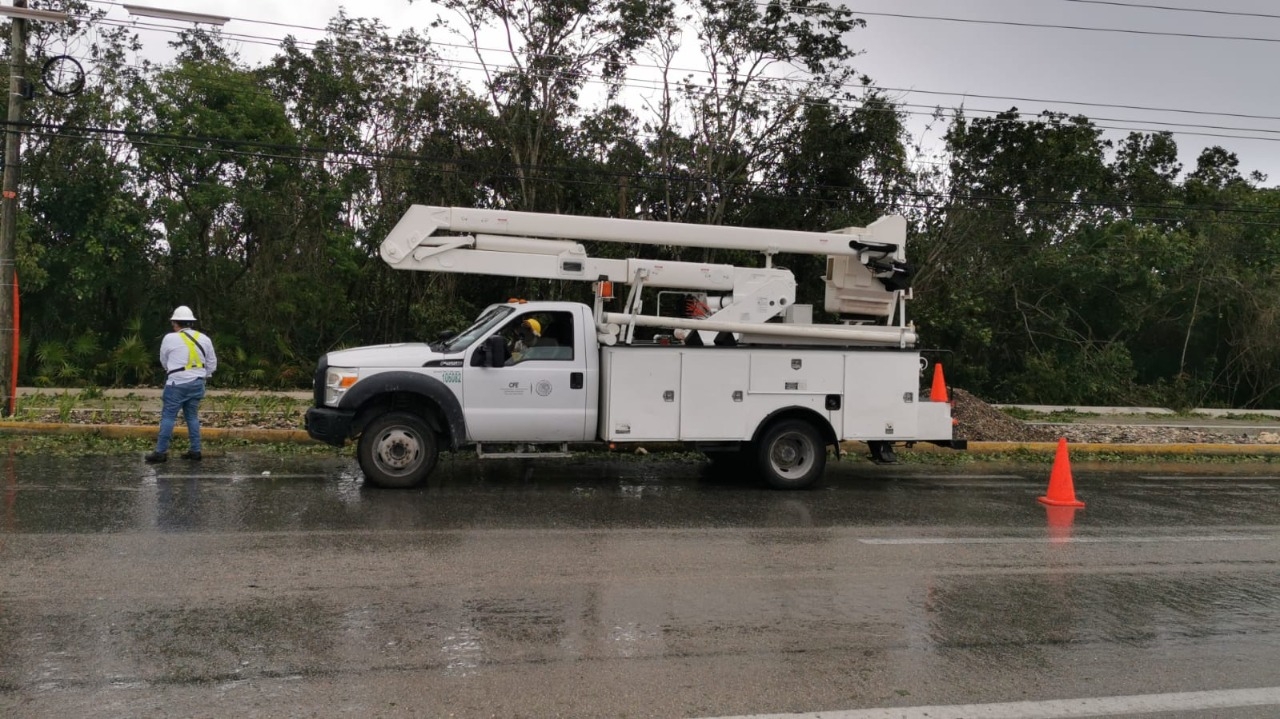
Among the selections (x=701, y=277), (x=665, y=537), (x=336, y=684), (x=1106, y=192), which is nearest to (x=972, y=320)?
(x=1106, y=192)

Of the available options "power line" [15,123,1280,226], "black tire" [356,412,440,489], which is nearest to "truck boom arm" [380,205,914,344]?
"black tire" [356,412,440,489]

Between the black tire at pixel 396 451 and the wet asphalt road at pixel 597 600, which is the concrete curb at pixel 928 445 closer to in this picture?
the wet asphalt road at pixel 597 600

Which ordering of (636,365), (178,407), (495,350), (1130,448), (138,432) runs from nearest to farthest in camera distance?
(495,350)
(636,365)
(178,407)
(138,432)
(1130,448)

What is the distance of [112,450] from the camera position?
40.0 feet

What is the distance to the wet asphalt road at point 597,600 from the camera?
4770mm

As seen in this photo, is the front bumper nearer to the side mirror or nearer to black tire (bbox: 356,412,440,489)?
black tire (bbox: 356,412,440,489)

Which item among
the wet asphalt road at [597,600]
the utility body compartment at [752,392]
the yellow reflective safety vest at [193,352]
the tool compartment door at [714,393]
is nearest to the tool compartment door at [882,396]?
the utility body compartment at [752,392]

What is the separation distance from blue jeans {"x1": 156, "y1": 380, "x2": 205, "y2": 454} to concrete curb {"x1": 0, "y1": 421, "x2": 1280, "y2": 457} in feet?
5.78

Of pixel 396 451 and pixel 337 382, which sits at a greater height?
pixel 337 382

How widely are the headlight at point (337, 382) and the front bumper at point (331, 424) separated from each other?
4.6 inches

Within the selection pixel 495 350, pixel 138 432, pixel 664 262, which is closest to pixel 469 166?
pixel 138 432

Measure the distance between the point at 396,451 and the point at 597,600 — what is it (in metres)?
4.31

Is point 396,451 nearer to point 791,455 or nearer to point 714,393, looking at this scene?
point 714,393

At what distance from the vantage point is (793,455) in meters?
11.0
